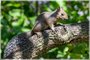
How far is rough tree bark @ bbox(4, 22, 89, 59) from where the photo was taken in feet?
9.78

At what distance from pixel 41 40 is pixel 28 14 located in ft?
4.81

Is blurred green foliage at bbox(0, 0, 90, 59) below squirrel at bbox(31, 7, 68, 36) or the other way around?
below

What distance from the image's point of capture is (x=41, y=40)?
3029 millimetres

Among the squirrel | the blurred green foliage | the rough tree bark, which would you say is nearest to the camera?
the rough tree bark

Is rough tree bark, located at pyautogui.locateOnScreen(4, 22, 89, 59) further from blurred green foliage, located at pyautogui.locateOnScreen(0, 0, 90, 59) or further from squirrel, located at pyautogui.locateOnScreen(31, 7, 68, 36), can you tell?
blurred green foliage, located at pyautogui.locateOnScreen(0, 0, 90, 59)

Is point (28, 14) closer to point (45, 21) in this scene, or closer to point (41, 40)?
point (45, 21)

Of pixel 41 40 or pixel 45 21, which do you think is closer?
pixel 41 40

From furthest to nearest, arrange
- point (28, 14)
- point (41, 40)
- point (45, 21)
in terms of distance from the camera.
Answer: point (28, 14) → point (45, 21) → point (41, 40)

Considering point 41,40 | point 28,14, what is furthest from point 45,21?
point 28,14

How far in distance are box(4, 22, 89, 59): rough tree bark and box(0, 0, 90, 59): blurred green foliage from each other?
0.65 meters

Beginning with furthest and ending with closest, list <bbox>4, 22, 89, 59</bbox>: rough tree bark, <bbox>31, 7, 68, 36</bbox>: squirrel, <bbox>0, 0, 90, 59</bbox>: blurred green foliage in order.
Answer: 1. <bbox>0, 0, 90, 59</bbox>: blurred green foliage
2. <bbox>31, 7, 68, 36</bbox>: squirrel
3. <bbox>4, 22, 89, 59</bbox>: rough tree bark

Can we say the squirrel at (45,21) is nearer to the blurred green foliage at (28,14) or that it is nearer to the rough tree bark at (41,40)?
the rough tree bark at (41,40)

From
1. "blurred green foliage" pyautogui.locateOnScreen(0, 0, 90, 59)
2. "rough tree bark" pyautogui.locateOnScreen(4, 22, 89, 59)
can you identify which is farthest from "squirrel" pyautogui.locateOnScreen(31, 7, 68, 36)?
"blurred green foliage" pyautogui.locateOnScreen(0, 0, 90, 59)

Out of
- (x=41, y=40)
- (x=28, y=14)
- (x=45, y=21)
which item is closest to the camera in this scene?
(x=41, y=40)
